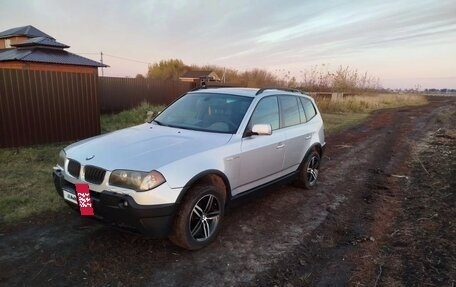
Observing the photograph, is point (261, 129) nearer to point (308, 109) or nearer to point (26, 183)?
point (308, 109)

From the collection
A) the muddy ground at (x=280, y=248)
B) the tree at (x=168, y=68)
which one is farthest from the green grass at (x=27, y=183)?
the tree at (x=168, y=68)

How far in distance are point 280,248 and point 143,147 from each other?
6.15ft

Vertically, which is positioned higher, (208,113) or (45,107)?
(208,113)

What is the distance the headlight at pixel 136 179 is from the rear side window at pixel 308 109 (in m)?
3.52

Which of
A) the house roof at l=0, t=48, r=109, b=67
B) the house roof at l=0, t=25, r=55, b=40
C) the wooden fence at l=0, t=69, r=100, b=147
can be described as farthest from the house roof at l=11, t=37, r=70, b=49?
the wooden fence at l=0, t=69, r=100, b=147

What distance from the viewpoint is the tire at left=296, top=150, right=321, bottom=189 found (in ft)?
19.2

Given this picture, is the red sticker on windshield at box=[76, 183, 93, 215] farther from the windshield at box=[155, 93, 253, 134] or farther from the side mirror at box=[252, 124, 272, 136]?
the side mirror at box=[252, 124, 272, 136]

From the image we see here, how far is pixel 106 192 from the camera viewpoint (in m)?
3.30

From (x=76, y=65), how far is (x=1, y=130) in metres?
14.4

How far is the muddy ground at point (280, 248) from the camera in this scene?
10.6ft

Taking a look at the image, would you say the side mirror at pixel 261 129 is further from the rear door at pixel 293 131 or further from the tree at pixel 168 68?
the tree at pixel 168 68

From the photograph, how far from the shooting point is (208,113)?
15.4ft

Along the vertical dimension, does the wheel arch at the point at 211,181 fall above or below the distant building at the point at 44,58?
below

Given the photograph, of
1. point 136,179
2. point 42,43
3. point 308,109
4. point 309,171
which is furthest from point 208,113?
point 42,43
